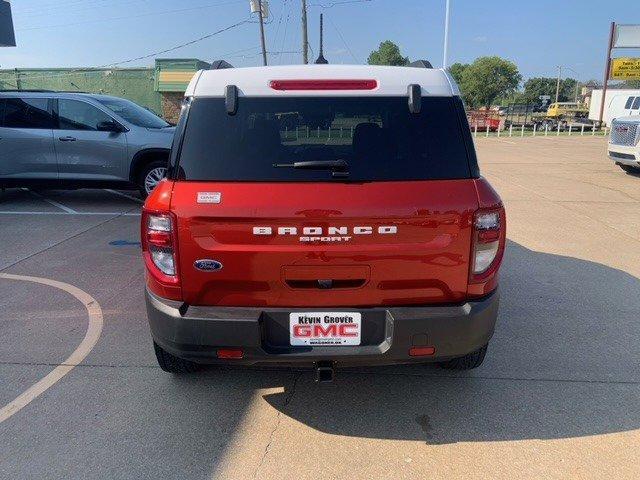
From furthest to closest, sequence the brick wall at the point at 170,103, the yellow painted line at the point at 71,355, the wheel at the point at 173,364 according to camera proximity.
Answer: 1. the brick wall at the point at 170,103
2. the wheel at the point at 173,364
3. the yellow painted line at the point at 71,355

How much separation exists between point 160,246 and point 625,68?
5258cm

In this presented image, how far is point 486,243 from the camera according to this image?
2730mm

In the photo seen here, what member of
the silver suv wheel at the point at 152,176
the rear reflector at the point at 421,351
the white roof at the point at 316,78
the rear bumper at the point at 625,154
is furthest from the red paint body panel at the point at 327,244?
the rear bumper at the point at 625,154

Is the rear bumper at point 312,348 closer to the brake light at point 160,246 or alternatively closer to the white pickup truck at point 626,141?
the brake light at point 160,246

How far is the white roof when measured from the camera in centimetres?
278

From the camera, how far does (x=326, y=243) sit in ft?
8.52

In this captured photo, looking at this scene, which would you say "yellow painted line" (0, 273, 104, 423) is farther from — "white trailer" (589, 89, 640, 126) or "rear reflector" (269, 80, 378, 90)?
"white trailer" (589, 89, 640, 126)

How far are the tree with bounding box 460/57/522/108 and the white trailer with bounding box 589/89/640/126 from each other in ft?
94.0

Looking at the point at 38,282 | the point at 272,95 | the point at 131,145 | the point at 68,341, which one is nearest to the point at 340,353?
the point at 272,95

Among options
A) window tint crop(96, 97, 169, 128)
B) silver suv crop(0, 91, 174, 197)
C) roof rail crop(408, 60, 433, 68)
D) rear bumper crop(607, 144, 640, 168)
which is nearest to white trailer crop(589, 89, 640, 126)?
rear bumper crop(607, 144, 640, 168)

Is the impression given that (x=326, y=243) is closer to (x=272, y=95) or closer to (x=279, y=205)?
(x=279, y=205)

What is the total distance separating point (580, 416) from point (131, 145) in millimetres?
8060

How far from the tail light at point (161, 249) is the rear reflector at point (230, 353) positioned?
0.39 m

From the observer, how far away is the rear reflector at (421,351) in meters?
2.69
